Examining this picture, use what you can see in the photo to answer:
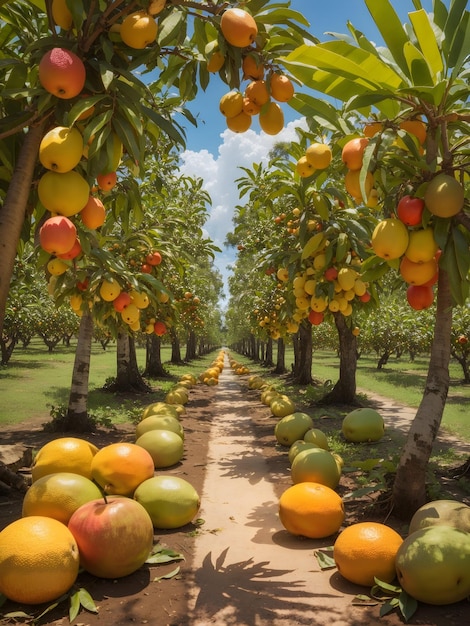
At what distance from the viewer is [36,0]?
8.38ft

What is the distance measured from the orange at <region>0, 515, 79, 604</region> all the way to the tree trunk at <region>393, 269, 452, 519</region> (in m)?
2.93

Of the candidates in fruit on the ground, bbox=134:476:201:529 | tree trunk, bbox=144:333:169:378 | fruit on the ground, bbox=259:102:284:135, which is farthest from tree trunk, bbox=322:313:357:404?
tree trunk, bbox=144:333:169:378

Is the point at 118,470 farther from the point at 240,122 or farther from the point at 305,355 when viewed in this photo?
the point at 305,355

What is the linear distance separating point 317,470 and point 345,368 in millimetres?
6732

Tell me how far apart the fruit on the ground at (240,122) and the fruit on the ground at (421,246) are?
1.27 m

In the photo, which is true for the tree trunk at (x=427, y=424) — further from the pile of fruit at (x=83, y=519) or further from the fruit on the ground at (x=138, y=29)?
the fruit on the ground at (x=138, y=29)

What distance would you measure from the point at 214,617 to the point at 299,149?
5.23 m

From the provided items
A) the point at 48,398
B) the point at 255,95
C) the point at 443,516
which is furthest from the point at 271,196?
the point at 48,398

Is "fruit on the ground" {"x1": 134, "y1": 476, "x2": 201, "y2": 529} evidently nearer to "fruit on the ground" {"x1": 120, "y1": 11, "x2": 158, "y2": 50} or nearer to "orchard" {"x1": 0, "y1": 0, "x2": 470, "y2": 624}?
"orchard" {"x1": 0, "y1": 0, "x2": 470, "y2": 624}

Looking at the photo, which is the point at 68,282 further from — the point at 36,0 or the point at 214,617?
the point at 214,617

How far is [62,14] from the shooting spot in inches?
89.3

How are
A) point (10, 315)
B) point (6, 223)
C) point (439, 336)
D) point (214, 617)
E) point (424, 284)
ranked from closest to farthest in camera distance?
point (6, 223) < point (214, 617) < point (424, 284) < point (439, 336) < point (10, 315)

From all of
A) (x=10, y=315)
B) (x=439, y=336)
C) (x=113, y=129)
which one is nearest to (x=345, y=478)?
(x=439, y=336)

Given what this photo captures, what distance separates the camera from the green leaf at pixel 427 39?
280cm
